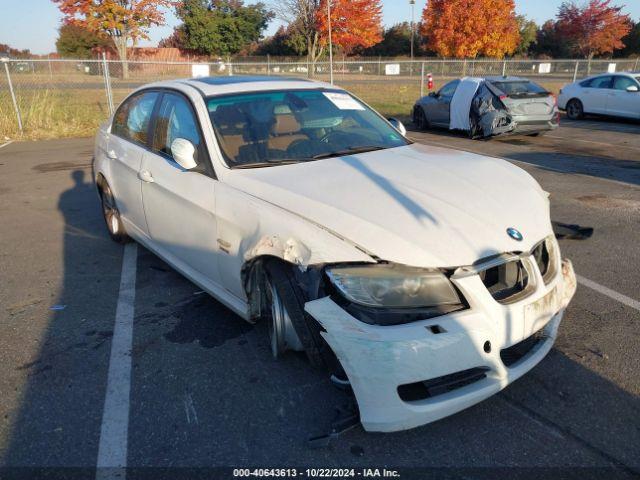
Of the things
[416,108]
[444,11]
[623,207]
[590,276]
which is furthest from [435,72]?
[590,276]

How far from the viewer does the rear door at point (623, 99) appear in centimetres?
1459

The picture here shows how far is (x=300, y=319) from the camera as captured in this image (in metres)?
2.68

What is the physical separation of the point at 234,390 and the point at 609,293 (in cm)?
291

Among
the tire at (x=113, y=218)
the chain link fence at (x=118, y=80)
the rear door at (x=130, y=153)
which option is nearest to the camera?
the rear door at (x=130, y=153)

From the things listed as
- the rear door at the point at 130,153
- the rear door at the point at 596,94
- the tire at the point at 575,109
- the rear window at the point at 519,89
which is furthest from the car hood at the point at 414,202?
the tire at the point at 575,109

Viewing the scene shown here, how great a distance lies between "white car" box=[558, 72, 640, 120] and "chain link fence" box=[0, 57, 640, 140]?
17.6 ft

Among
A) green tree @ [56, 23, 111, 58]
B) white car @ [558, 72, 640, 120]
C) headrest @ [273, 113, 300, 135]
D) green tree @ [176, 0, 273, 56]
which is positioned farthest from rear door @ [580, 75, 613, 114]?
green tree @ [56, 23, 111, 58]

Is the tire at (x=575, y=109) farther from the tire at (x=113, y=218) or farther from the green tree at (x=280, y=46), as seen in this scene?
the green tree at (x=280, y=46)

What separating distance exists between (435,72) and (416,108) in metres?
12.6

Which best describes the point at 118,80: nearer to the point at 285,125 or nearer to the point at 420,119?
the point at 420,119

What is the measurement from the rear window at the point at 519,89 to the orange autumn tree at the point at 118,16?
3493 cm

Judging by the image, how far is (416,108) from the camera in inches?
588

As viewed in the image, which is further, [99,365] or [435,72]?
[435,72]

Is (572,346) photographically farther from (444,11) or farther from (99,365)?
(444,11)
